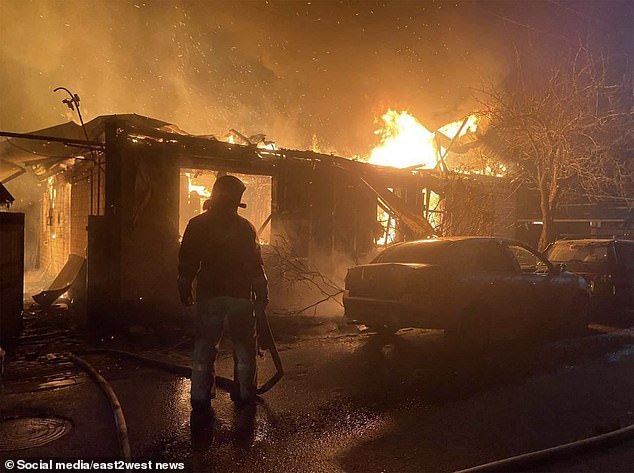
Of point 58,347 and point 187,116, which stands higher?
point 187,116

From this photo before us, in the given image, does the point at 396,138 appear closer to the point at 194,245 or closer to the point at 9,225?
the point at 9,225

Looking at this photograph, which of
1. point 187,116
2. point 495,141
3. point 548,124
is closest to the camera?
point 548,124

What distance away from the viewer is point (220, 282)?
175 inches

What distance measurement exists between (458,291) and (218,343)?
139 inches

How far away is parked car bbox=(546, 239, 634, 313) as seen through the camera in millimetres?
9719

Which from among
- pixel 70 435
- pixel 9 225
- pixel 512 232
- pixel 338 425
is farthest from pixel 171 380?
pixel 512 232

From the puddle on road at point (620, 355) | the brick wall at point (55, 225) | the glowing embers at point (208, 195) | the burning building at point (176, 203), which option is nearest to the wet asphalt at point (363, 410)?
the puddle on road at point (620, 355)

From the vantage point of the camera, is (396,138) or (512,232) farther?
(512,232)

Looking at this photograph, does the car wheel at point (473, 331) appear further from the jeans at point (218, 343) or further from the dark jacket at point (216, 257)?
the dark jacket at point (216, 257)

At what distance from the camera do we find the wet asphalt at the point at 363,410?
3564 mm

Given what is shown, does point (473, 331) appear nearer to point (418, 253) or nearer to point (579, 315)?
point (418, 253)

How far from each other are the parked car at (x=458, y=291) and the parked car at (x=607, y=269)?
2.18m

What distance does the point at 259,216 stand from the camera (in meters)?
19.8

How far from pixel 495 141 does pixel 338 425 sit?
15.9m
